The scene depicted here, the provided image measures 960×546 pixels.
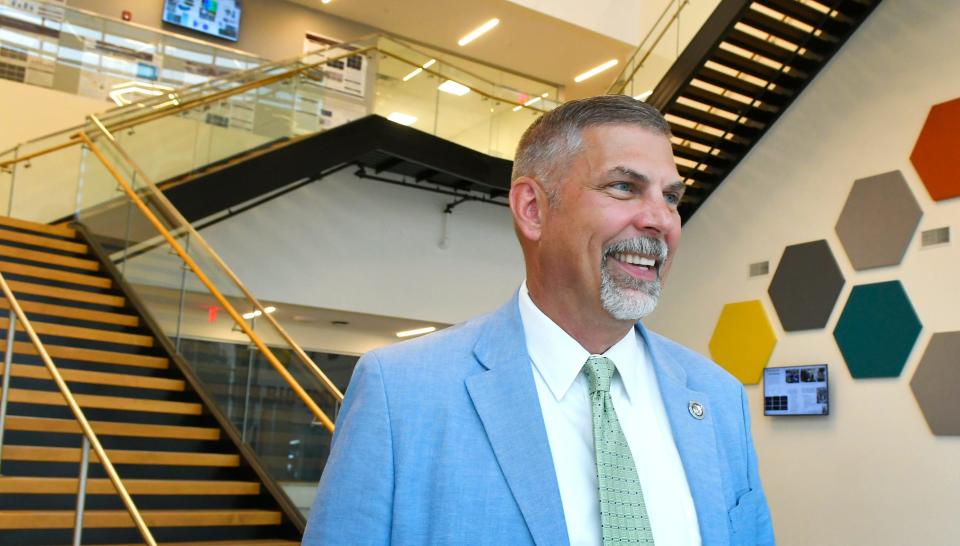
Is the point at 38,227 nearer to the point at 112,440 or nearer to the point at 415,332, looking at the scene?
the point at 112,440

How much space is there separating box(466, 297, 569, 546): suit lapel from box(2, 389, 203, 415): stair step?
Answer: 180 inches

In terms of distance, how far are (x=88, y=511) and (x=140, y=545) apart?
346mm

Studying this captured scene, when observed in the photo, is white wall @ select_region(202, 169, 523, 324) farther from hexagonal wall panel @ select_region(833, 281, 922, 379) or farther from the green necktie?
the green necktie

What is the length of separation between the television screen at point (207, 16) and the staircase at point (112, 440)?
6.51 meters

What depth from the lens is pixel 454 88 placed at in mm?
9547

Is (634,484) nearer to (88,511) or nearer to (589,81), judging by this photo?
(88,511)

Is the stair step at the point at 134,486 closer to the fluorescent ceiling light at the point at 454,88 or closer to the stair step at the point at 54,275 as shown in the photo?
→ the stair step at the point at 54,275

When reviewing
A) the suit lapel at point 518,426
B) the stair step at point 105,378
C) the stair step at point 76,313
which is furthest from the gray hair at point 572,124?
the stair step at point 76,313

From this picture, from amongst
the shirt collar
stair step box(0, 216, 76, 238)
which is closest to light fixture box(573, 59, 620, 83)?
stair step box(0, 216, 76, 238)

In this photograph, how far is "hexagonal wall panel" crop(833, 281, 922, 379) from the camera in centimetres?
657

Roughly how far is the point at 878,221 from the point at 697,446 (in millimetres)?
6424

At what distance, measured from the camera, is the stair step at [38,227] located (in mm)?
7398

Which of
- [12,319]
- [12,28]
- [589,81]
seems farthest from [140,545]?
[589,81]

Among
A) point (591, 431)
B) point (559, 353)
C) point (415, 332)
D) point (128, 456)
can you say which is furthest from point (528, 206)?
point (415, 332)
